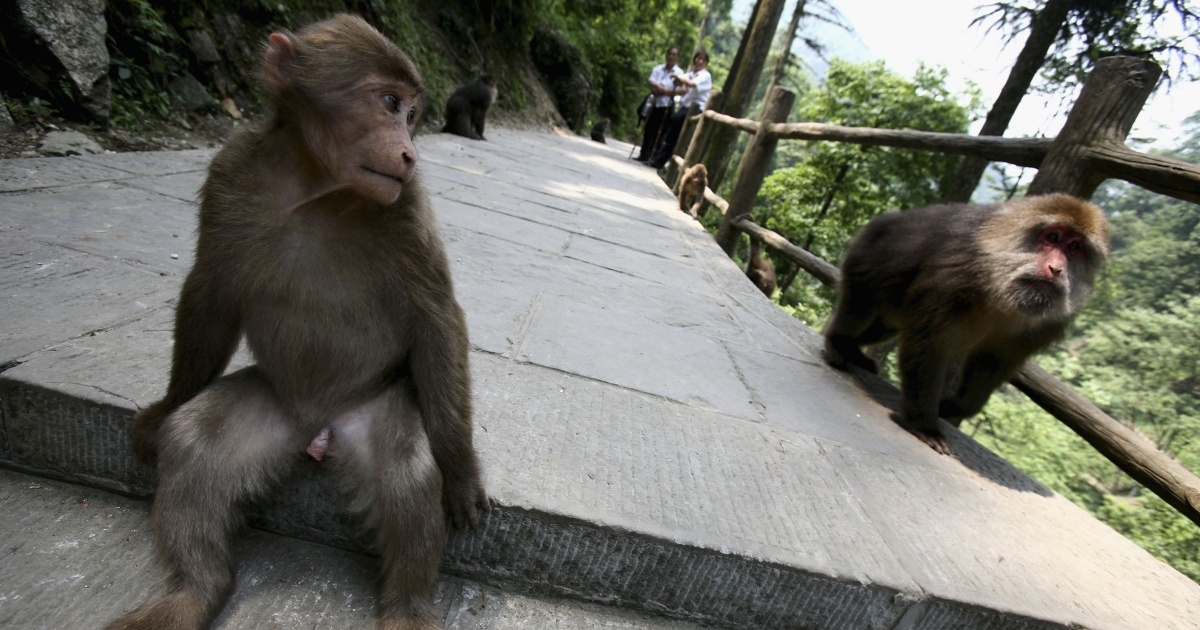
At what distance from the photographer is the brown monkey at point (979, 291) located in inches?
103

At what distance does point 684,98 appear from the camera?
12469 mm

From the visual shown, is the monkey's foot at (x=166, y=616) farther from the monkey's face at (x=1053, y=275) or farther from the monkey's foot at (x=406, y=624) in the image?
the monkey's face at (x=1053, y=275)

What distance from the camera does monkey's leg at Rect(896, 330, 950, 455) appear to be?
279cm

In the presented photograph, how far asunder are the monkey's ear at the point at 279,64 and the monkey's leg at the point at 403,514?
2.90ft

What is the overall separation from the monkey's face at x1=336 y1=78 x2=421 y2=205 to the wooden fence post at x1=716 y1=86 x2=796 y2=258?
586cm

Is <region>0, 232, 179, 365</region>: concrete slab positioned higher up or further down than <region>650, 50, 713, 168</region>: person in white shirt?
further down

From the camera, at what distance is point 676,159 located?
12.2 m

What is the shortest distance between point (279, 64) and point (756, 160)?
6146mm

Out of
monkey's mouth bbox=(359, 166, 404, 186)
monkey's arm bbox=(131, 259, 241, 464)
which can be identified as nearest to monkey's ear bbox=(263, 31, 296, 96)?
monkey's mouth bbox=(359, 166, 404, 186)

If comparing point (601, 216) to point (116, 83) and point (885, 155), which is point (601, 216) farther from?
point (885, 155)

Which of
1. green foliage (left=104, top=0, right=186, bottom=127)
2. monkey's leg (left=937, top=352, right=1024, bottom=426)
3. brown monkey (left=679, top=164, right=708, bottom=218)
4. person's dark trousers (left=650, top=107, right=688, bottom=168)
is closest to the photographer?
monkey's leg (left=937, top=352, right=1024, bottom=426)

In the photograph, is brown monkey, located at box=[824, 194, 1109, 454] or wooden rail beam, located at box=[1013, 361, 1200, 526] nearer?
wooden rail beam, located at box=[1013, 361, 1200, 526]

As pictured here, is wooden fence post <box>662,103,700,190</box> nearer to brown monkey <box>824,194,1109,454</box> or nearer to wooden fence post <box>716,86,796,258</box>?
wooden fence post <box>716,86,796,258</box>

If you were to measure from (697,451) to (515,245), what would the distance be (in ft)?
7.50
